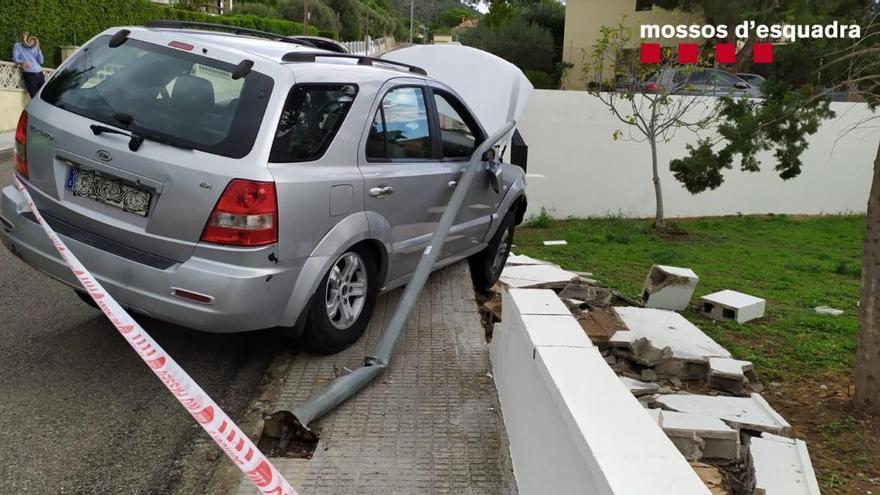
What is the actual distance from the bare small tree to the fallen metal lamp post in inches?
354

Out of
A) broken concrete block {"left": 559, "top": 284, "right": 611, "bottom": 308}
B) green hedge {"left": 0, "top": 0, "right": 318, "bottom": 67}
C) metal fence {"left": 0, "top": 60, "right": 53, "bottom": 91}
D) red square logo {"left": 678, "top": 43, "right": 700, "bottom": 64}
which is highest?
green hedge {"left": 0, "top": 0, "right": 318, "bottom": 67}

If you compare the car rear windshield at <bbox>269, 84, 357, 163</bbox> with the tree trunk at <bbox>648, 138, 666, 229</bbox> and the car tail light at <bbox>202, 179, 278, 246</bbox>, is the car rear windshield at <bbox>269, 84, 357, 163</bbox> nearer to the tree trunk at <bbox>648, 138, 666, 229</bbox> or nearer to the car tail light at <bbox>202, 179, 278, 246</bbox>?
the car tail light at <bbox>202, 179, 278, 246</bbox>

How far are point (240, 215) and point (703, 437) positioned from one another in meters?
2.72

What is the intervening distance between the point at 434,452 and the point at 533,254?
740 cm

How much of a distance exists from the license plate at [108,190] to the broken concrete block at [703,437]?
3001 mm

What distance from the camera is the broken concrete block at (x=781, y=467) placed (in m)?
3.64

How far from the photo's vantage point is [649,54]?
46.9 ft

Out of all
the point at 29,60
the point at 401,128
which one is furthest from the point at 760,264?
the point at 29,60

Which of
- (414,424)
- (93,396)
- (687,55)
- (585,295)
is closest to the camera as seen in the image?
(414,424)

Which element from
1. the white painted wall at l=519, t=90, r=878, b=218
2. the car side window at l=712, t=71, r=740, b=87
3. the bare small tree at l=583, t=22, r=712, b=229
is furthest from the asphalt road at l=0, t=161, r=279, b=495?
the car side window at l=712, t=71, r=740, b=87

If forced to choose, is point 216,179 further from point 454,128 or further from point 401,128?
point 454,128

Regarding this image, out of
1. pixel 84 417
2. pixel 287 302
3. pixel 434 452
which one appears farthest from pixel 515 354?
pixel 84 417

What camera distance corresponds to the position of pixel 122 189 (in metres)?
3.84

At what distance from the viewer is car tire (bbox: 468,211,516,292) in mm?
6867
